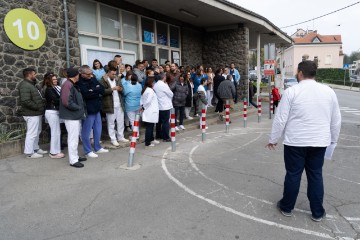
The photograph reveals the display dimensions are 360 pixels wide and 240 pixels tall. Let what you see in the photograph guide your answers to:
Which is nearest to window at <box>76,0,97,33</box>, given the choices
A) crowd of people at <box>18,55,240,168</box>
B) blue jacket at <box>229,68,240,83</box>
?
crowd of people at <box>18,55,240,168</box>

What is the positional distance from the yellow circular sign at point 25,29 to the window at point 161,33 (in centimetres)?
615

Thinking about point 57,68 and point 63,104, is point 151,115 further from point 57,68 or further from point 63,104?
point 57,68

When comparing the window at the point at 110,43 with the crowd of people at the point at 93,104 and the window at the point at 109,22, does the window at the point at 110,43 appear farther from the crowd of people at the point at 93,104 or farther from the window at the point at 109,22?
the crowd of people at the point at 93,104

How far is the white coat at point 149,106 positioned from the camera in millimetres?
7316

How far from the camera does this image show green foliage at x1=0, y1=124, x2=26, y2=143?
6820mm

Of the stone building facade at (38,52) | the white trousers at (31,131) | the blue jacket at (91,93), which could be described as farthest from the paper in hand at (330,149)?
the stone building facade at (38,52)

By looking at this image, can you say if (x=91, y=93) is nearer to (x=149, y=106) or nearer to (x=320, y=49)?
(x=149, y=106)

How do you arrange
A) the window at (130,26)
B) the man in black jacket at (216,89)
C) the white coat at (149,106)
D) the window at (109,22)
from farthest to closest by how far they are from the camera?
the man in black jacket at (216,89), the window at (130,26), the window at (109,22), the white coat at (149,106)

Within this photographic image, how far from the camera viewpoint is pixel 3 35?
7008 mm

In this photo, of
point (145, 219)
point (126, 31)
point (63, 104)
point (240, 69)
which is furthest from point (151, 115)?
point (240, 69)

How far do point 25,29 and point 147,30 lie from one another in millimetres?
5942

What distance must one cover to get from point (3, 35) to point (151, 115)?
400 cm

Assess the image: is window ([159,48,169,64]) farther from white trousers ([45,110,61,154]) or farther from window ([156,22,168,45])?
white trousers ([45,110,61,154])

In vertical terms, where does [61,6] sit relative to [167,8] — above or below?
below
